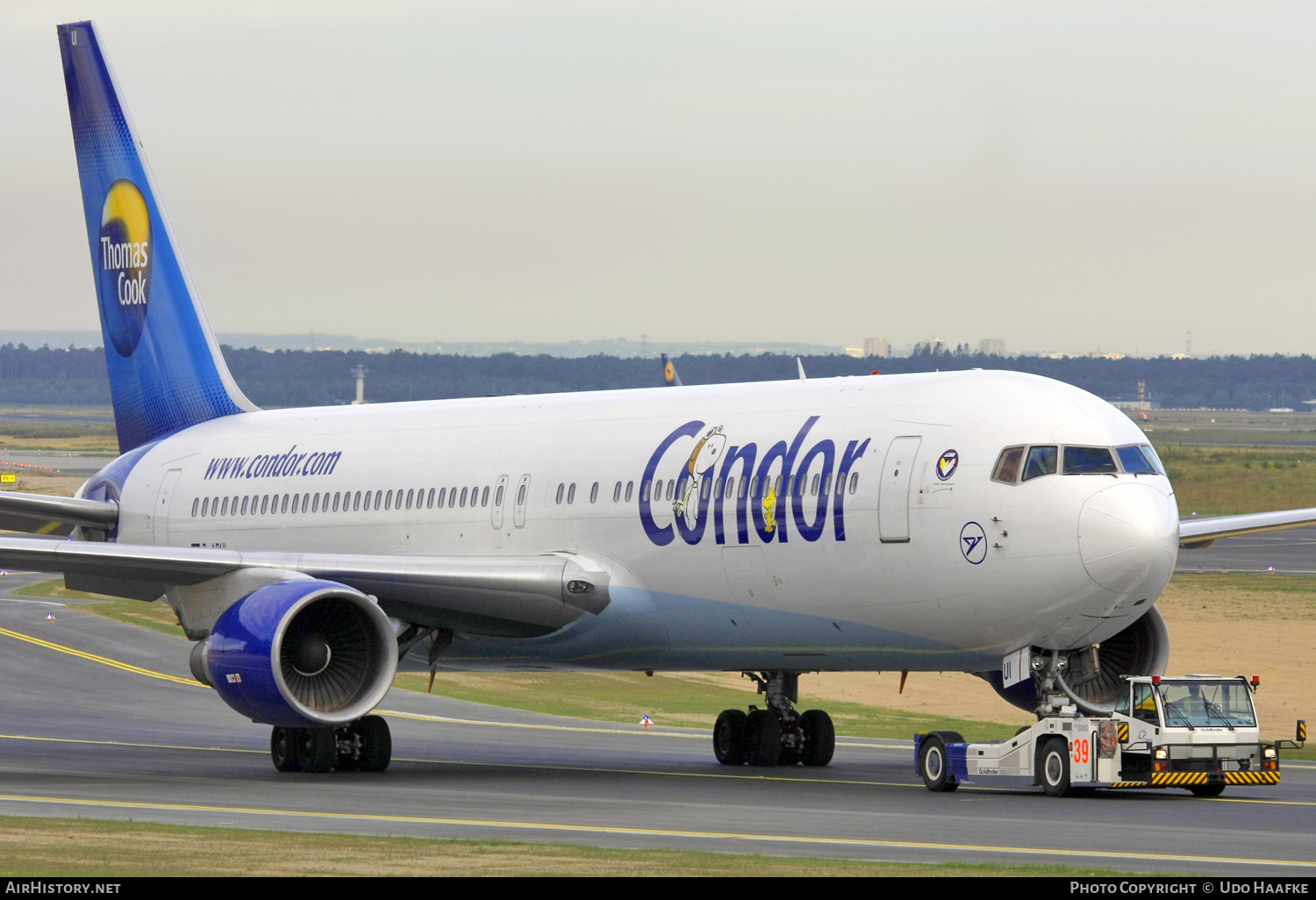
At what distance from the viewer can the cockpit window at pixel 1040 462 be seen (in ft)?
75.7

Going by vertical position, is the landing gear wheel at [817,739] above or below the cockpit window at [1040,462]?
below

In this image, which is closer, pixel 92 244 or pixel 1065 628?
pixel 1065 628

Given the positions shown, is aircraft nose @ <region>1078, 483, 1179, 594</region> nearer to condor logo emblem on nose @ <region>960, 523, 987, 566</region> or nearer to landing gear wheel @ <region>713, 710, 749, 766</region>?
condor logo emblem on nose @ <region>960, 523, 987, 566</region>

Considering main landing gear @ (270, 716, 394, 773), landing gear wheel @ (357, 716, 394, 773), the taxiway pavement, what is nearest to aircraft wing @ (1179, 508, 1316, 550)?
the taxiway pavement

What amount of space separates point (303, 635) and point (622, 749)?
856 cm

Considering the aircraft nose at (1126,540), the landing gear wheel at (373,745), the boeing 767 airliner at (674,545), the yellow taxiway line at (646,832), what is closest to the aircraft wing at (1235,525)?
the boeing 767 airliner at (674,545)

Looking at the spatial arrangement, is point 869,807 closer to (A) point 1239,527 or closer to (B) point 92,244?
(A) point 1239,527

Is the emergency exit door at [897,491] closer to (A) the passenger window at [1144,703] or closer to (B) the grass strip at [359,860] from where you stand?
(A) the passenger window at [1144,703]

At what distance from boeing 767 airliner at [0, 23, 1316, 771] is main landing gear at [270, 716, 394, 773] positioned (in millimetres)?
53

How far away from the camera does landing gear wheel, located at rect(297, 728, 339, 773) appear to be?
2759cm

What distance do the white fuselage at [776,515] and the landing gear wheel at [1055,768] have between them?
122 cm

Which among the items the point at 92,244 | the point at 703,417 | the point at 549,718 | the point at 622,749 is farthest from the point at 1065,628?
the point at 92,244

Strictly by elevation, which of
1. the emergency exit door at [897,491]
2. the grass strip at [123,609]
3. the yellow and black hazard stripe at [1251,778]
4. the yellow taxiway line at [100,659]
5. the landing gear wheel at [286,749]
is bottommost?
the landing gear wheel at [286,749]

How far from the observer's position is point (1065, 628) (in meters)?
23.2
